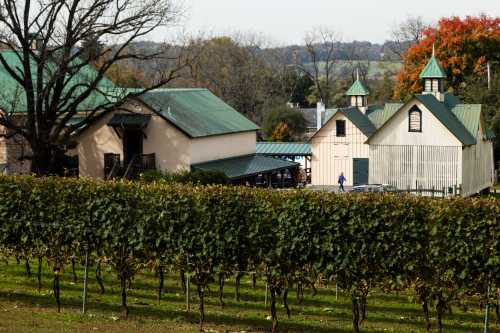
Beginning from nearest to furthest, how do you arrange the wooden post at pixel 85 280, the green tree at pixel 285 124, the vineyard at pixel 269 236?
the vineyard at pixel 269 236
the wooden post at pixel 85 280
the green tree at pixel 285 124

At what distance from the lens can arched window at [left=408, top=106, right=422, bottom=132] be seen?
52.6 m

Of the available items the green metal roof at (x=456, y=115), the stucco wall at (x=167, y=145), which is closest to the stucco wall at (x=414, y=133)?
the green metal roof at (x=456, y=115)

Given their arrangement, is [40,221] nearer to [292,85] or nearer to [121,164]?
[121,164]

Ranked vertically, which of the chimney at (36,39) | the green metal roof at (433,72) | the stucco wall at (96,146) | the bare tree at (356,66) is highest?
the bare tree at (356,66)

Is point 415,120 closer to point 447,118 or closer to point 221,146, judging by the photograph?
point 447,118

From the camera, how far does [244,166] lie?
49.9 metres

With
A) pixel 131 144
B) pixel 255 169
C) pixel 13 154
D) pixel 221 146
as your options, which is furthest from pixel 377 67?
pixel 13 154

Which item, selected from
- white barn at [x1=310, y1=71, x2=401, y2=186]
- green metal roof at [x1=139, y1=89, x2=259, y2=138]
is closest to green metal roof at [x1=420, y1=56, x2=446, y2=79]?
white barn at [x1=310, y1=71, x2=401, y2=186]

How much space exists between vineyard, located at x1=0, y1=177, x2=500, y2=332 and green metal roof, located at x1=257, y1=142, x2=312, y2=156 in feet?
138

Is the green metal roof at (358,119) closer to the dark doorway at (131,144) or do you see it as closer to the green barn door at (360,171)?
the green barn door at (360,171)

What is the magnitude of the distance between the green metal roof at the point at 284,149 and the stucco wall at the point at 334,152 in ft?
7.15

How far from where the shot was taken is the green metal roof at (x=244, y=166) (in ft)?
155

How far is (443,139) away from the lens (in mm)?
51969

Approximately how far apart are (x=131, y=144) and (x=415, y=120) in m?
16.0
